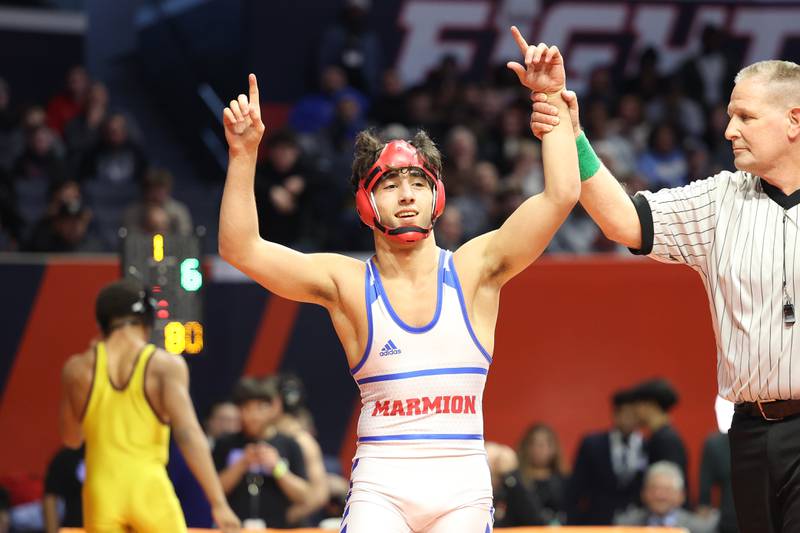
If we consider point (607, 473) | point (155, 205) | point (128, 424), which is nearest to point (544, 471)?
point (607, 473)

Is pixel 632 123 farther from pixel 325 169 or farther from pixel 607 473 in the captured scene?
pixel 607 473

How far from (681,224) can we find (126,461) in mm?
2941

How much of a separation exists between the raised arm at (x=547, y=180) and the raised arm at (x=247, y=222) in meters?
0.64

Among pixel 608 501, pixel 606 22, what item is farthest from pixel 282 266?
pixel 606 22

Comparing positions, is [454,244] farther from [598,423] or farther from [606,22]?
[606,22]

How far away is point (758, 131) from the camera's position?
14.4 feet

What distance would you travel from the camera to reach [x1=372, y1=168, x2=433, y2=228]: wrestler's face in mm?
4340

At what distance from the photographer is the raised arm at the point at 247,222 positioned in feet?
13.9

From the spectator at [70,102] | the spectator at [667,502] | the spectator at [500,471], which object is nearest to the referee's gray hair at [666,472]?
the spectator at [667,502]

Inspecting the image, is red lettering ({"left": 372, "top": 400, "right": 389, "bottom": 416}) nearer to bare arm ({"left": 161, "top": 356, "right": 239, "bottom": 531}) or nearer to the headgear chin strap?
the headgear chin strap

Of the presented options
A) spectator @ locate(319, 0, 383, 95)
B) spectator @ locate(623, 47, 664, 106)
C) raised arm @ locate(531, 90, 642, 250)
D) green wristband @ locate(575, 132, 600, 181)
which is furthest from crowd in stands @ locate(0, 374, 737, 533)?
spectator @ locate(623, 47, 664, 106)

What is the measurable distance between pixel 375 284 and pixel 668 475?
176 inches

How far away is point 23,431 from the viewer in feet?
30.8

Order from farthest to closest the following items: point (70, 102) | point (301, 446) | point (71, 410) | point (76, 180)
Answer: point (70, 102) < point (76, 180) < point (301, 446) < point (71, 410)
